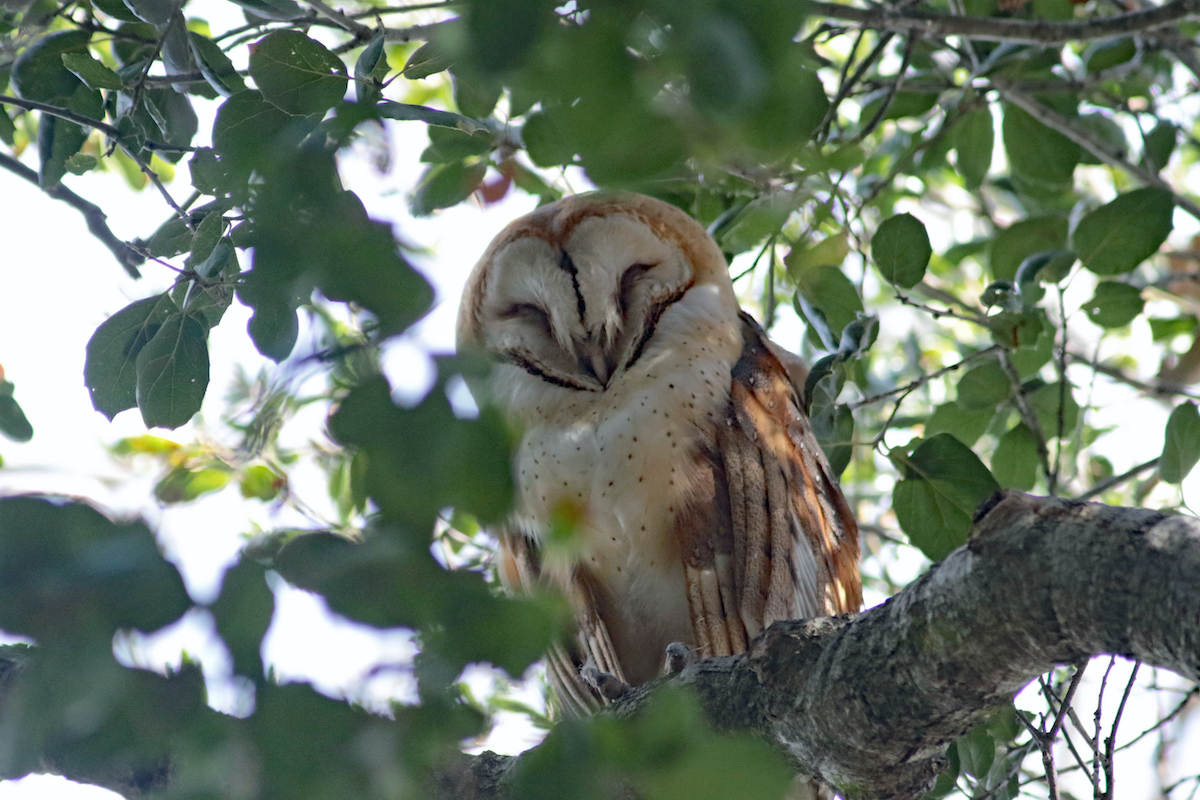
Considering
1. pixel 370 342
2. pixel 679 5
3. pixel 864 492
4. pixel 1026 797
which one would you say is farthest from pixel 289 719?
pixel 864 492

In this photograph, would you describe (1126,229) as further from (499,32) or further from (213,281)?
(499,32)

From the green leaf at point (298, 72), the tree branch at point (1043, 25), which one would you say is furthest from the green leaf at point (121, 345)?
the tree branch at point (1043, 25)

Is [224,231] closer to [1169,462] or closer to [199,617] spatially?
[199,617]

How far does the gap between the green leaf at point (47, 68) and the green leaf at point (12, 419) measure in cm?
43

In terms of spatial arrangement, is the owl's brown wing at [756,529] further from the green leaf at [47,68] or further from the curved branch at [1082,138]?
the green leaf at [47,68]

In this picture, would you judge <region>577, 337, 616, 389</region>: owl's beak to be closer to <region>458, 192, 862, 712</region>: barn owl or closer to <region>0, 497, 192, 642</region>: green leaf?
<region>458, 192, 862, 712</region>: barn owl

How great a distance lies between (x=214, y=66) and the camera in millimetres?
1284

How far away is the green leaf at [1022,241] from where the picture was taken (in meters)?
2.26

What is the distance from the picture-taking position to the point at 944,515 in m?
1.78

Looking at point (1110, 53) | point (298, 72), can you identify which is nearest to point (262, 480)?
point (298, 72)

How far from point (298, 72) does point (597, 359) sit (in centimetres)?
106

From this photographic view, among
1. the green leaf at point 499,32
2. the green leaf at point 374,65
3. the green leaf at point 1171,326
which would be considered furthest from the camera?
the green leaf at point 1171,326

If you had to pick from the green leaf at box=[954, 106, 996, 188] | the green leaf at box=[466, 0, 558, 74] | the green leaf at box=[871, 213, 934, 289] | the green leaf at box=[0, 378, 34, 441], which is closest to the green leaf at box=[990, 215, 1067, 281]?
the green leaf at box=[954, 106, 996, 188]

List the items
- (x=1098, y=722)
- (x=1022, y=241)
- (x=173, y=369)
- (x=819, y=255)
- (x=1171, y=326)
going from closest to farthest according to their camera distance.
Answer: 1. (x=173, y=369)
2. (x=1098, y=722)
3. (x=819, y=255)
4. (x=1022, y=241)
5. (x=1171, y=326)
